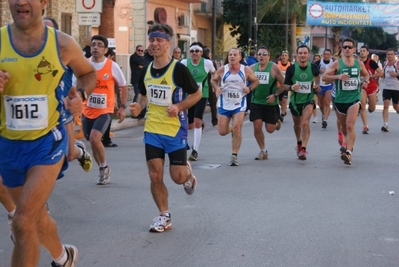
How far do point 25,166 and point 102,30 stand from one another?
21837 mm

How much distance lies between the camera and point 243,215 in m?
8.58

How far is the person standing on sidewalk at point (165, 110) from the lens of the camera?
7887 mm

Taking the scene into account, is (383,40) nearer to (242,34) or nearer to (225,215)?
(242,34)

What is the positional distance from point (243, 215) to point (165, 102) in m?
1.44

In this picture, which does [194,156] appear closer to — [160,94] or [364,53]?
[160,94]

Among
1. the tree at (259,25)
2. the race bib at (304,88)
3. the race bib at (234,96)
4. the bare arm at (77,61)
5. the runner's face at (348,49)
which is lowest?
the race bib at (234,96)

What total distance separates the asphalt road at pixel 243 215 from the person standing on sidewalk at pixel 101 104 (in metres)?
0.43

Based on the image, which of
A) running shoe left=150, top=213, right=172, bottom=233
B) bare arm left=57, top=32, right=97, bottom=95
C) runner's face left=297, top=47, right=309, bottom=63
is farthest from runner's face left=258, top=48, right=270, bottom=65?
bare arm left=57, top=32, right=97, bottom=95

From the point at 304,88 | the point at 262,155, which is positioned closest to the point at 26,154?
the point at 262,155

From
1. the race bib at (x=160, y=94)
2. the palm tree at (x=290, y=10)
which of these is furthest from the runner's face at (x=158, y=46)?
the palm tree at (x=290, y=10)

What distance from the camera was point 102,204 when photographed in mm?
9219

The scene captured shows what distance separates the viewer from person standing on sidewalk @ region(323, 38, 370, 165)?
43.2 feet

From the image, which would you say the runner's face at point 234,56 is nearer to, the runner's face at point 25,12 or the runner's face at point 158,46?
the runner's face at point 158,46

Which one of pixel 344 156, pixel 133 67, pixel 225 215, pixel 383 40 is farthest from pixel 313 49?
pixel 225 215
